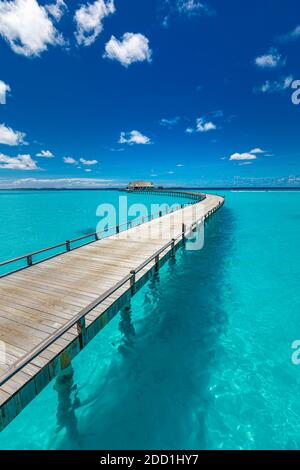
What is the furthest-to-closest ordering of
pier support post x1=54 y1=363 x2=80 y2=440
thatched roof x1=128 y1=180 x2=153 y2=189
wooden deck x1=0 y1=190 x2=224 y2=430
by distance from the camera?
thatched roof x1=128 y1=180 x2=153 y2=189, pier support post x1=54 y1=363 x2=80 y2=440, wooden deck x1=0 y1=190 x2=224 y2=430

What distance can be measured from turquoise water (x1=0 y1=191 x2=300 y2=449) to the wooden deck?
1.93 m

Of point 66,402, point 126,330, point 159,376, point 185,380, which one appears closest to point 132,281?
point 126,330

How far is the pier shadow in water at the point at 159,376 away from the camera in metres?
5.34

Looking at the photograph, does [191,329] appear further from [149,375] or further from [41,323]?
[41,323]

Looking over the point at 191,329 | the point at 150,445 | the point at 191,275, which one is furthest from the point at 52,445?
the point at 191,275

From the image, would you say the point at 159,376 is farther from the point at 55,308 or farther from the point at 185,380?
the point at 55,308

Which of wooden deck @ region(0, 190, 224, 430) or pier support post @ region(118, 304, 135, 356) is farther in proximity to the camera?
pier support post @ region(118, 304, 135, 356)

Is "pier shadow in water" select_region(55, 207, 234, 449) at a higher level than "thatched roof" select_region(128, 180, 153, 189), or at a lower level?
lower

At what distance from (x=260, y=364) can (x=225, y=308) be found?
3230 millimetres

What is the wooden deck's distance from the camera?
4133 mm

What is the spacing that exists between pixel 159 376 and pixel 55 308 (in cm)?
379

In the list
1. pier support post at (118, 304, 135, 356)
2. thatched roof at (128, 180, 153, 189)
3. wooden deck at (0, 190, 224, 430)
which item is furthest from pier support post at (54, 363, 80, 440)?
thatched roof at (128, 180, 153, 189)

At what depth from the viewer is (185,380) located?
21.8 ft

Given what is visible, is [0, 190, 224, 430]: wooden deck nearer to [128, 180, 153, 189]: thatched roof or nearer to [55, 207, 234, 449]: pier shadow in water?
[55, 207, 234, 449]: pier shadow in water
